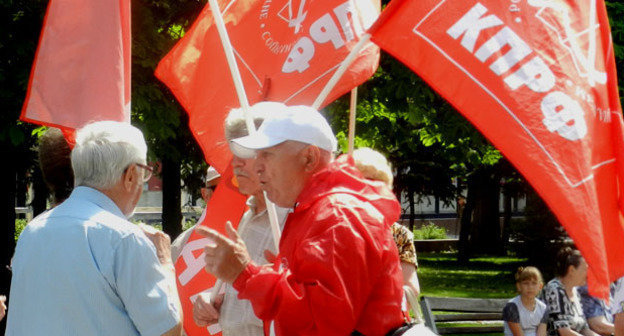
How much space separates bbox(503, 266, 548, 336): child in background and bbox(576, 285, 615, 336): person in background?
0.48 meters

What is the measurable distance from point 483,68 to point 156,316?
1762 millimetres

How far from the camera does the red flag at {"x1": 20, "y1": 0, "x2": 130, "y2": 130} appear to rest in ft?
18.2

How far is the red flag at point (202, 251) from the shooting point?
17.0 ft

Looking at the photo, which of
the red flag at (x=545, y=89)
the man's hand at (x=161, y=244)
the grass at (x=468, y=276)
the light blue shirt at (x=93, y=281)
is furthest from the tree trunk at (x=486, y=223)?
the light blue shirt at (x=93, y=281)

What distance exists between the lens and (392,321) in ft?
11.0

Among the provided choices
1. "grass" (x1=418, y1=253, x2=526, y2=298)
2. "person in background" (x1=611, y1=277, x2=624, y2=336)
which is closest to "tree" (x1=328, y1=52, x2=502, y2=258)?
"grass" (x1=418, y1=253, x2=526, y2=298)

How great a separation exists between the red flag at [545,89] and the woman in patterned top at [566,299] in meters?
4.39

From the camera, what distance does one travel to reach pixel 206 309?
15.5 ft

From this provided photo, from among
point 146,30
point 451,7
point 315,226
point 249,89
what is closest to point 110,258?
point 315,226

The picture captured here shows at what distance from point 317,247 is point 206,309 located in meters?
1.68

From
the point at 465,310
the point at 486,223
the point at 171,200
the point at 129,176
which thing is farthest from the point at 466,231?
the point at 129,176

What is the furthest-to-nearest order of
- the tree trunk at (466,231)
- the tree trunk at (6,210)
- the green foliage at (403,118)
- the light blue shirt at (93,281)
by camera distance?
the tree trunk at (466,231) < the tree trunk at (6,210) < the green foliage at (403,118) < the light blue shirt at (93,281)

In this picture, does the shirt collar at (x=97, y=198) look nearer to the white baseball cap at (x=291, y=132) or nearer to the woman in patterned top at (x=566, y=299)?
the white baseball cap at (x=291, y=132)

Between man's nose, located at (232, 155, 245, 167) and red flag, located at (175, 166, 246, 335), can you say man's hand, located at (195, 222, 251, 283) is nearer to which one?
man's nose, located at (232, 155, 245, 167)
